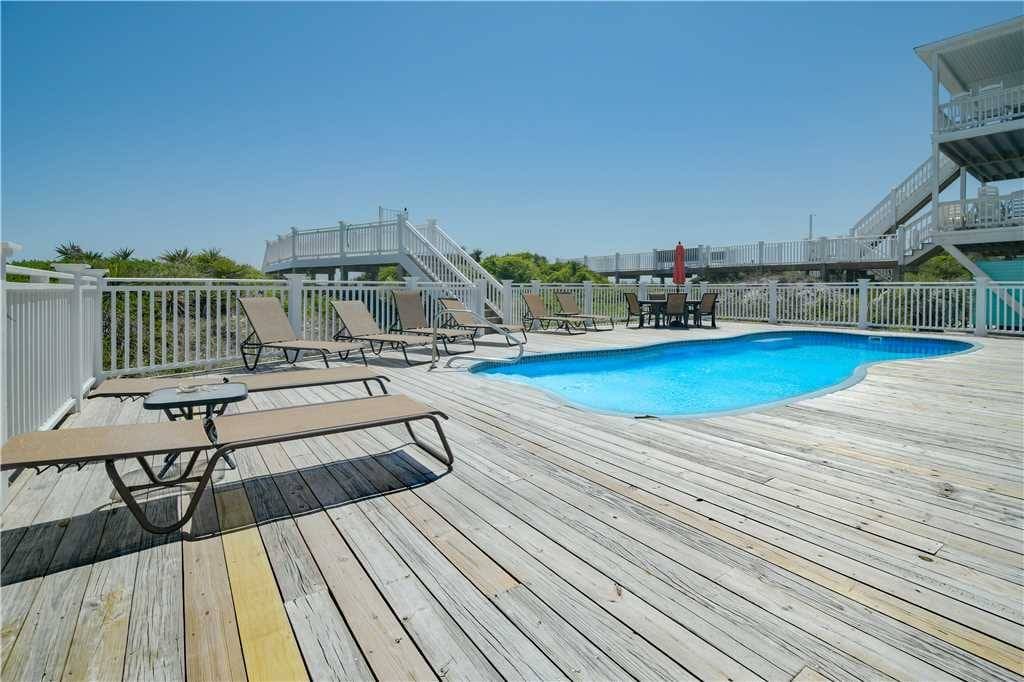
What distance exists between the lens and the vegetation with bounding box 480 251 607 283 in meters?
25.8

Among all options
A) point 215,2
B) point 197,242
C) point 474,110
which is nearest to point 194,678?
point 215,2

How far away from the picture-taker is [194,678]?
1146 millimetres

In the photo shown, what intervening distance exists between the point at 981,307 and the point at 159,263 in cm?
1982

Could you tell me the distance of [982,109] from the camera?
41.5 ft

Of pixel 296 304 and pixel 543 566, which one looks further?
pixel 296 304

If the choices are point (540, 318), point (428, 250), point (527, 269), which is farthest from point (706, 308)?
point (527, 269)

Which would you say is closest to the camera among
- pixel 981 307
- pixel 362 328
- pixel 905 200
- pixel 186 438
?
pixel 186 438

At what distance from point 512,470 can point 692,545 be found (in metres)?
1.00

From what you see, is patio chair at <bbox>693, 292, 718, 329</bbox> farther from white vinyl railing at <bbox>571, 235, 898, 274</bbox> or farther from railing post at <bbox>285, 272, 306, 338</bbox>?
railing post at <bbox>285, 272, 306, 338</bbox>

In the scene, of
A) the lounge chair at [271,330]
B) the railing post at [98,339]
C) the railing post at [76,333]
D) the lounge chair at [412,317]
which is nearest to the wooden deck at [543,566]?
the railing post at [76,333]

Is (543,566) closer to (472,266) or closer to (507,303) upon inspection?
(507,303)

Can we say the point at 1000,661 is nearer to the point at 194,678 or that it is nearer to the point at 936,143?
the point at 194,678

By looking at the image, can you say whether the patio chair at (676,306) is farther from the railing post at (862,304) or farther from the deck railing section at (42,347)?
the deck railing section at (42,347)

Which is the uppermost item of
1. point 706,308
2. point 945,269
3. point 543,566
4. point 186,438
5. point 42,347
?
point 945,269
